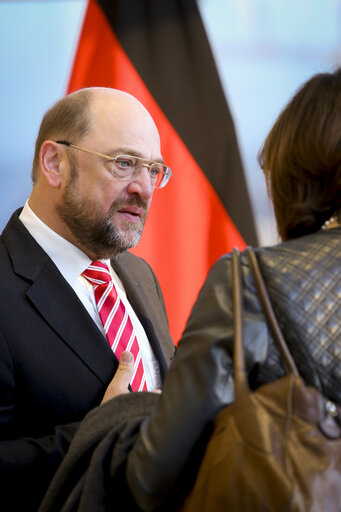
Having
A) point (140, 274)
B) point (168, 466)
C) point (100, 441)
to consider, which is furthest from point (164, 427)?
point (140, 274)

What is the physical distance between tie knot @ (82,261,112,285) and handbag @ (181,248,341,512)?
0.79m

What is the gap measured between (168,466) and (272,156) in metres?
0.51

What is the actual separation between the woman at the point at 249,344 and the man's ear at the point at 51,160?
86 cm

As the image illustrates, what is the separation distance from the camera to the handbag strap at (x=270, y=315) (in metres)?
0.80

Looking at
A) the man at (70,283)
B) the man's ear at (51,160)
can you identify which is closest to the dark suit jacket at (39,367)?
the man at (70,283)

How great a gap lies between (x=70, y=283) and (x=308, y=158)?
0.75 metres

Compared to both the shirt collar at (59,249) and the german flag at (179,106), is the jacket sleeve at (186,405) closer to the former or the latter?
the shirt collar at (59,249)

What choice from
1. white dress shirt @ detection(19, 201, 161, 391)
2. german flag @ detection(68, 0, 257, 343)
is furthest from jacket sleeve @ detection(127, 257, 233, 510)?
german flag @ detection(68, 0, 257, 343)

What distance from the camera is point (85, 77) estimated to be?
104 inches

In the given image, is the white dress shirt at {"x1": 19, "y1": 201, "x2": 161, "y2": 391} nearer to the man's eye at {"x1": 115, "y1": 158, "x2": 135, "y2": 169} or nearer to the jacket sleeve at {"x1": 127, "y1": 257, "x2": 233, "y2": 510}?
the man's eye at {"x1": 115, "y1": 158, "x2": 135, "y2": 169}

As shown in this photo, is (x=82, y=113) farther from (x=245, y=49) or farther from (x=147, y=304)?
(x=245, y=49)

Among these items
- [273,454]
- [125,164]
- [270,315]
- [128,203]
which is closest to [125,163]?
[125,164]

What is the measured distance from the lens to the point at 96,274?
1544mm

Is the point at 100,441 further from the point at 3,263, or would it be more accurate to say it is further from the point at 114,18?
the point at 114,18
